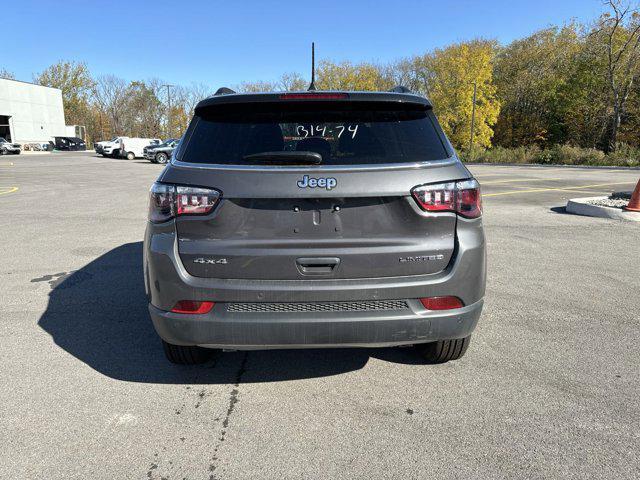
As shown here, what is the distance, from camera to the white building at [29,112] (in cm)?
5212

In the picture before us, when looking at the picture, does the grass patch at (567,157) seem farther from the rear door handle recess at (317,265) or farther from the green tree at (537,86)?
the rear door handle recess at (317,265)

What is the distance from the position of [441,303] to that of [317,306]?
72cm

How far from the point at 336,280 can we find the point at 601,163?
32.6 metres

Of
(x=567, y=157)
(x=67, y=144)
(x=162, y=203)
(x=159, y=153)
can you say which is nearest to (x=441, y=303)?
(x=162, y=203)

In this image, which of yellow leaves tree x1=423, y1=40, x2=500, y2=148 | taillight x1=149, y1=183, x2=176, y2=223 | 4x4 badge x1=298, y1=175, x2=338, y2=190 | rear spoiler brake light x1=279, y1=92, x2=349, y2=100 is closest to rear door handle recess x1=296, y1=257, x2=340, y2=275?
4x4 badge x1=298, y1=175, x2=338, y2=190

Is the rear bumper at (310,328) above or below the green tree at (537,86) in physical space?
below

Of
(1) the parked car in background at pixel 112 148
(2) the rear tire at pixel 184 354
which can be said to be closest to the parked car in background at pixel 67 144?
(1) the parked car in background at pixel 112 148

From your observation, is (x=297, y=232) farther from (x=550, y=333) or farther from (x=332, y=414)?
(x=550, y=333)

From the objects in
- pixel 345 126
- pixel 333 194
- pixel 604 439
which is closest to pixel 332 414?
pixel 333 194

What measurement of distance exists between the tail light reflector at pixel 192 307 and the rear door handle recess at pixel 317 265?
546 millimetres

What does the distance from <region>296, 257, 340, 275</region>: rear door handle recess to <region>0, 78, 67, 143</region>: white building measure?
6233 centimetres

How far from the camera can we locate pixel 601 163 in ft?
95.5

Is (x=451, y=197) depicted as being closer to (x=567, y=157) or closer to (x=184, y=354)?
(x=184, y=354)

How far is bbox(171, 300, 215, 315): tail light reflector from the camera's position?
254 centimetres
